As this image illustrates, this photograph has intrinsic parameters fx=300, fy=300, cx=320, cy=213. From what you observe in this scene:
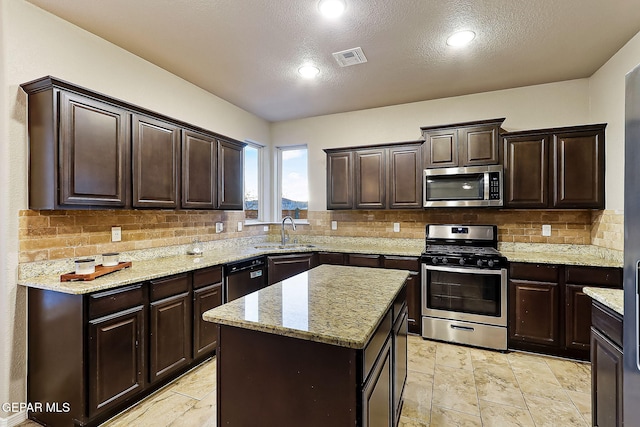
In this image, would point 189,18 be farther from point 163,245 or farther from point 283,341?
point 283,341

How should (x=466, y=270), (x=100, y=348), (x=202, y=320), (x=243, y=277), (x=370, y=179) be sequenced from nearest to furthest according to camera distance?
1. (x=100, y=348)
2. (x=202, y=320)
3. (x=466, y=270)
4. (x=243, y=277)
5. (x=370, y=179)

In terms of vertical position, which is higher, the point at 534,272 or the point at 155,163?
the point at 155,163

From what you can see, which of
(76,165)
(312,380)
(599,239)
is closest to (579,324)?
(599,239)

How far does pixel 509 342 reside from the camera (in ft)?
10.2

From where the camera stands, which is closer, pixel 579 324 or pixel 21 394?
pixel 21 394

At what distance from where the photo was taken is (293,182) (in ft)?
16.4

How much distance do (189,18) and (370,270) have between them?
240 centimetres

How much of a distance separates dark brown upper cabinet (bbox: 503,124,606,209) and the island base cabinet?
308cm

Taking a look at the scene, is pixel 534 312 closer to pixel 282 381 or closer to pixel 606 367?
pixel 606 367

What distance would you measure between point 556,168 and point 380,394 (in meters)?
3.11

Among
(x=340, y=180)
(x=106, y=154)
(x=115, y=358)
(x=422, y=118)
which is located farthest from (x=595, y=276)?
(x=106, y=154)

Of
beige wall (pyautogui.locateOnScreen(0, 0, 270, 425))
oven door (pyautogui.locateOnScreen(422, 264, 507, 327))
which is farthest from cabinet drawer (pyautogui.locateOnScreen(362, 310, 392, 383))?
beige wall (pyautogui.locateOnScreen(0, 0, 270, 425))

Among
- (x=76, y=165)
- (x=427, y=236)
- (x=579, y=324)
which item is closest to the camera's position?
(x=76, y=165)

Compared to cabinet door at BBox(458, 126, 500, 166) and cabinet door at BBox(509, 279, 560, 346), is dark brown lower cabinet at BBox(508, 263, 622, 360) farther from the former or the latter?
cabinet door at BBox(458, 126, 500, 166)
